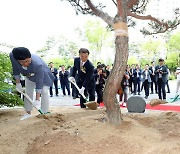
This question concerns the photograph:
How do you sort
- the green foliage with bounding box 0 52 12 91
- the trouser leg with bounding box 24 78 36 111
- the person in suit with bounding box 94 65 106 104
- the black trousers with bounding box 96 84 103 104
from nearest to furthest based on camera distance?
the trouser leg with bounding box 24 78 36 111 < the green foliage with bounding box 0 52 12 91 < the black trousers with bounding box 96 84 103 104 < the person in suit with bounding box 94 65 106 104

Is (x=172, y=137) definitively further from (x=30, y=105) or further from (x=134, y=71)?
(x=134, y=71)

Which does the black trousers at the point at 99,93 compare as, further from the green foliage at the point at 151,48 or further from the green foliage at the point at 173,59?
the green foliage at the point at 173,59

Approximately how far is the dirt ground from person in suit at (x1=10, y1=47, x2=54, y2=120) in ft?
1.77

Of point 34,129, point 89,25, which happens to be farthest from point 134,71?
point 89,25

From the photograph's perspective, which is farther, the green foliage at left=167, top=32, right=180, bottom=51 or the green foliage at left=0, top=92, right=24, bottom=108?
the green foliage at left=167, top=32, right=180, bottom=51

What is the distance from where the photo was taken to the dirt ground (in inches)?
130

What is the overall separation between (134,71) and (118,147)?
10789 millimetres

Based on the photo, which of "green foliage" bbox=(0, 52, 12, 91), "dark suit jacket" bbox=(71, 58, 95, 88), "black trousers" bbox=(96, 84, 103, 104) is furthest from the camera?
"black trousers" bbox=(96, 84, 103, 104)

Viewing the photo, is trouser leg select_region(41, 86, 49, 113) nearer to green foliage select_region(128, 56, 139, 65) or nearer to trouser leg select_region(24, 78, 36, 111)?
trouser leg select_region(24, 78, 36, 111)

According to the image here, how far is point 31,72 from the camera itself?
4.63 metres

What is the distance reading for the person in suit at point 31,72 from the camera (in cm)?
429

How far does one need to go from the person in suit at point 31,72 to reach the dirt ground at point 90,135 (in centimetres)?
54

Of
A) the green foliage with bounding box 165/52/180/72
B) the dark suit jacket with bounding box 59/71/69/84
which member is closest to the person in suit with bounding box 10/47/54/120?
the dark suit jacket with bounding box 59/71/69/84

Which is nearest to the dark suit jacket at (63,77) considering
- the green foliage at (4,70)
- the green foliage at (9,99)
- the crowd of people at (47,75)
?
the crowd of people at (47,75)
